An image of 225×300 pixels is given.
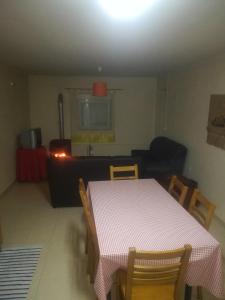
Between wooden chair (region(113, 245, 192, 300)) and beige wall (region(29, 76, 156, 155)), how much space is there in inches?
202

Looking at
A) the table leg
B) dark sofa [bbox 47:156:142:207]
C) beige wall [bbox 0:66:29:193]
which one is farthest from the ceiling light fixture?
beige wall [bbox 0:66:29:193]

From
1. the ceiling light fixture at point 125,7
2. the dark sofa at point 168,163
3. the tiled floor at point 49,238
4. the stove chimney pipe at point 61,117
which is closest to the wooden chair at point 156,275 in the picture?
the tiled floor at point 49,238

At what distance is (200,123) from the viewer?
3988 millimetres

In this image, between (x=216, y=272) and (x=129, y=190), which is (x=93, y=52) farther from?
(x=216, y=272)

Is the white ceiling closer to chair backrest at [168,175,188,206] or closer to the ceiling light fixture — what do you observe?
the ceiling light fixture

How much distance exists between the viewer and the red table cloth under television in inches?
194

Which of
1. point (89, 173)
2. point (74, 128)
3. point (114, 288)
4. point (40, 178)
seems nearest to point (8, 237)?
point (89, 173)

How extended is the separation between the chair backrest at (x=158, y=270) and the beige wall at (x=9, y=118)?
350 cm

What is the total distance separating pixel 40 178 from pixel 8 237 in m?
2.21

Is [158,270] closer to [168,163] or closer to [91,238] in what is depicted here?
[91,238]

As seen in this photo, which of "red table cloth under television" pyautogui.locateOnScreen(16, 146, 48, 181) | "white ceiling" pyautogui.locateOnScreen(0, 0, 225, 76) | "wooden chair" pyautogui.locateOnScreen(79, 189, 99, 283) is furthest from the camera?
"red table cloth under television" pyautogui.locateOnScreen(16, 146, 48, 181)

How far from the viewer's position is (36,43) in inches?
107

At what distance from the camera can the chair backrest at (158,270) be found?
1368 millimetres

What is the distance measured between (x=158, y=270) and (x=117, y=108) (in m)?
5.36
